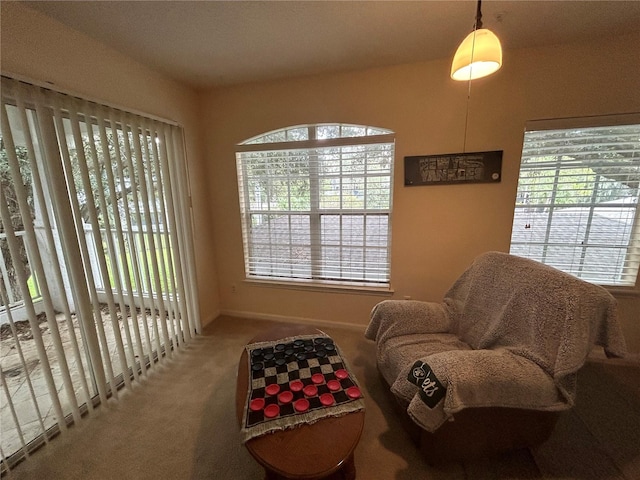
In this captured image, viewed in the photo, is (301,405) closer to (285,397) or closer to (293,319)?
(285,397)

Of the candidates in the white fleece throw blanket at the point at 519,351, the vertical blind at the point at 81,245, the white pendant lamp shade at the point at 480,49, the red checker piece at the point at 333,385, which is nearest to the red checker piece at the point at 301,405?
the red checker piece at the point at 333,385

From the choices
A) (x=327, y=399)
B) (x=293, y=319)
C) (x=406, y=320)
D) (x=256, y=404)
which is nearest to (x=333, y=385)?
(x=327, y=399)

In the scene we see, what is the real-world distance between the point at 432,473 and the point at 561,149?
233 cm

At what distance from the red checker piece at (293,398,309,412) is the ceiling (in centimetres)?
201

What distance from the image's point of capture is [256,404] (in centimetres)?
119

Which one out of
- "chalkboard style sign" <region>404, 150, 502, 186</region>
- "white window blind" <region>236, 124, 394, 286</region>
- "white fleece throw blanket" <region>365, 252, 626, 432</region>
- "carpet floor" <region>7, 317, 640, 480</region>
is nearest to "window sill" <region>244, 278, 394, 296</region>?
"white window blind" <region>236, 124, 394, 286</region>

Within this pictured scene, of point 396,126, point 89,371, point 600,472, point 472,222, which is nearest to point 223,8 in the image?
point 396,126

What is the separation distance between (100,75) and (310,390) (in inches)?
89.7

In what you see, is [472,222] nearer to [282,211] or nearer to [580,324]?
[580,324]

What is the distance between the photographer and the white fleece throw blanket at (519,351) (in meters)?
1.14

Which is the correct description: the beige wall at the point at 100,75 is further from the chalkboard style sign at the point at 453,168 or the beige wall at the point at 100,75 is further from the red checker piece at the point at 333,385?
the chalkboard style sign at the point at 453,168

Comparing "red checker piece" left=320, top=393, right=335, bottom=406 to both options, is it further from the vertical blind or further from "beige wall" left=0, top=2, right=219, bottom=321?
"beige wall" left=0, top=2, right=219, bottom=321

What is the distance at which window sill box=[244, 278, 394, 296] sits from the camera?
249 cm

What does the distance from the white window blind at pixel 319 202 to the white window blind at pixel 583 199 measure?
3.60ft
